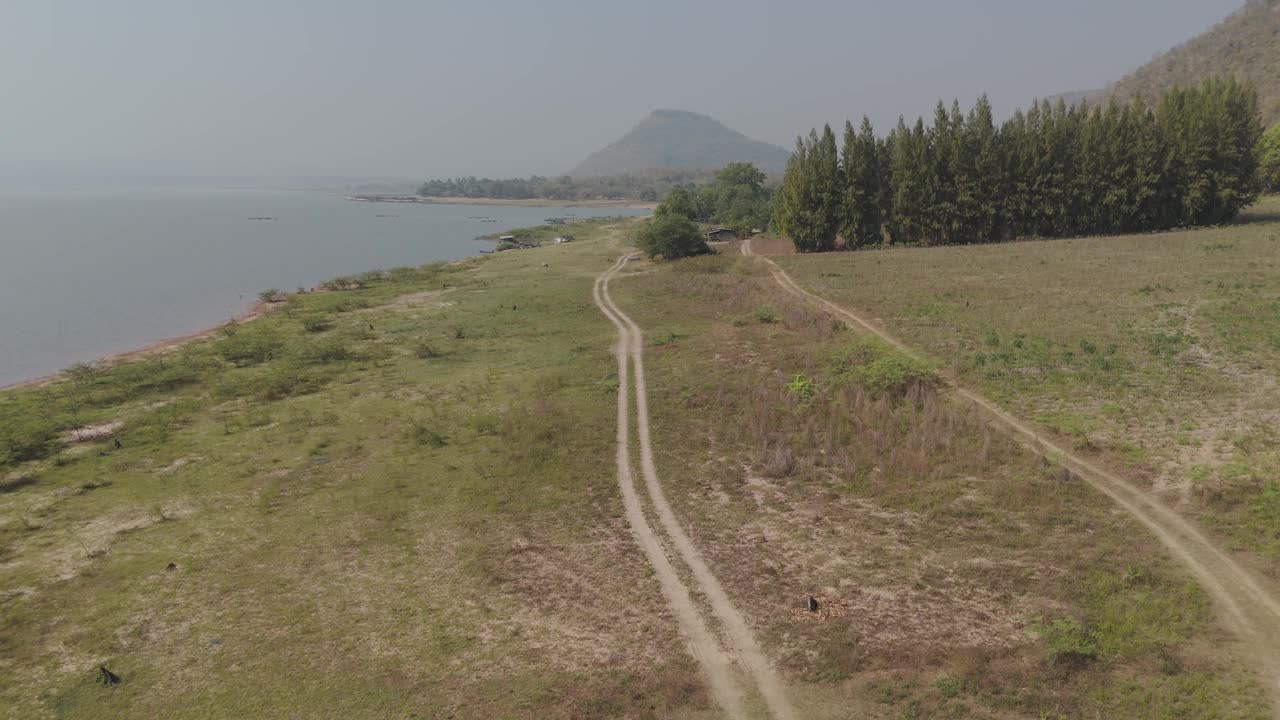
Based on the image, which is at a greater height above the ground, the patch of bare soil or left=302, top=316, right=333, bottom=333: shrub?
left=302, top=316, right=333, bottom=333: shrub

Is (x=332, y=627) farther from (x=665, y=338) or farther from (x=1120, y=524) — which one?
(x=665, y=338)

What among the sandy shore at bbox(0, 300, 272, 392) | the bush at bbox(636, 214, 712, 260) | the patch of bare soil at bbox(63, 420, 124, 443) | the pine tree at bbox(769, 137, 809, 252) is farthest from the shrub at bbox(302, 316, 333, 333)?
the pine tree at bbox(769, 137, 809, 252)

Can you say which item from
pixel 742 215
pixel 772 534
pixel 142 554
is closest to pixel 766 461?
pixel 772 534

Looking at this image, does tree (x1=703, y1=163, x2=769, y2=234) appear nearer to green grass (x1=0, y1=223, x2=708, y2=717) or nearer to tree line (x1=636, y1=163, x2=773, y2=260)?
tree line (x1=636, y1=163, x2=773, y2=260)

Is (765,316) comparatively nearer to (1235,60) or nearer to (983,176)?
(983,176)

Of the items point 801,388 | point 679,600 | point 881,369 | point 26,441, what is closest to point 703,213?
point 881,369
